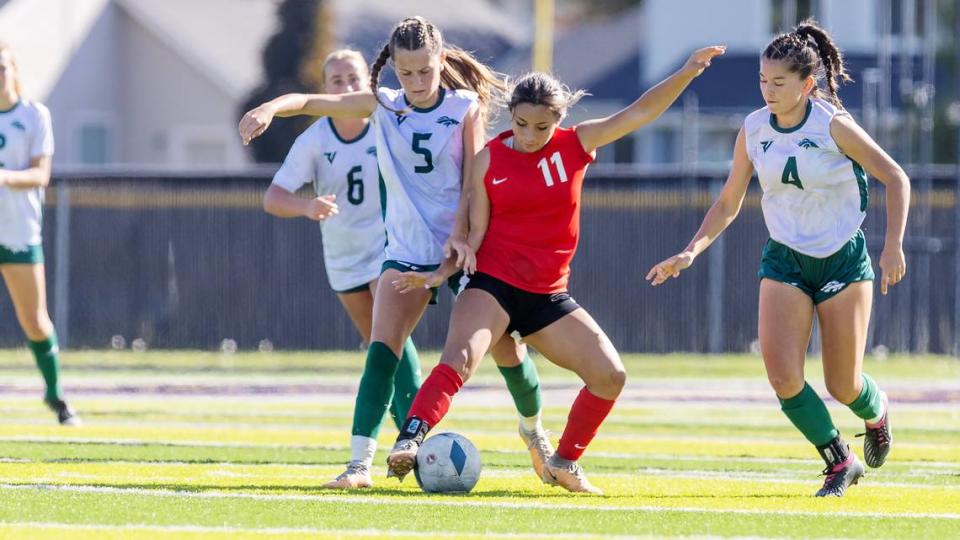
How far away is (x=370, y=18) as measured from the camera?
42.2 meters

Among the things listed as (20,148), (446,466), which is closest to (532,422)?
(446,466)

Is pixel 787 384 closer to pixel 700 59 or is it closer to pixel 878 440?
pixel 878 440

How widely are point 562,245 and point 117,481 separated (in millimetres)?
2313

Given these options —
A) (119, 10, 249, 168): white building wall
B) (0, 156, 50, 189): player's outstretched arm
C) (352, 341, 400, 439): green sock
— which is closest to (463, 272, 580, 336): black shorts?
(352, 341, 400, 439): green sock

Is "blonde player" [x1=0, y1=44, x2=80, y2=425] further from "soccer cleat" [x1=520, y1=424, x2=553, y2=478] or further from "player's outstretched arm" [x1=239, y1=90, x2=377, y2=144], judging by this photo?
"soccer cleat" [x1=520, y1=424, x2=553, y2=478]

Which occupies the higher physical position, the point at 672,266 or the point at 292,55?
the point at 292,55

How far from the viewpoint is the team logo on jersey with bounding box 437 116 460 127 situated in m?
8.20

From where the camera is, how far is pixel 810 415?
8070 millimetres

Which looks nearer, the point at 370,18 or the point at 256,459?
the point at 256,459

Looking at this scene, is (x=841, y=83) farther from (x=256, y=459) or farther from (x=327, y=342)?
(x=327, y=342)

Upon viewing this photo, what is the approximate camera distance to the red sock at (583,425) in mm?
8023

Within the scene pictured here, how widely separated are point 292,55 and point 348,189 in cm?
2507

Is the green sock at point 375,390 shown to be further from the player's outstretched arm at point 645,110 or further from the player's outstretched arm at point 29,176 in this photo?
the player's outstretched arm at point 29,176

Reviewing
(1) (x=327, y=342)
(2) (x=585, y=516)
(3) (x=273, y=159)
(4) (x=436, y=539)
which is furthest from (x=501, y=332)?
(3) (x=273, y=159)
